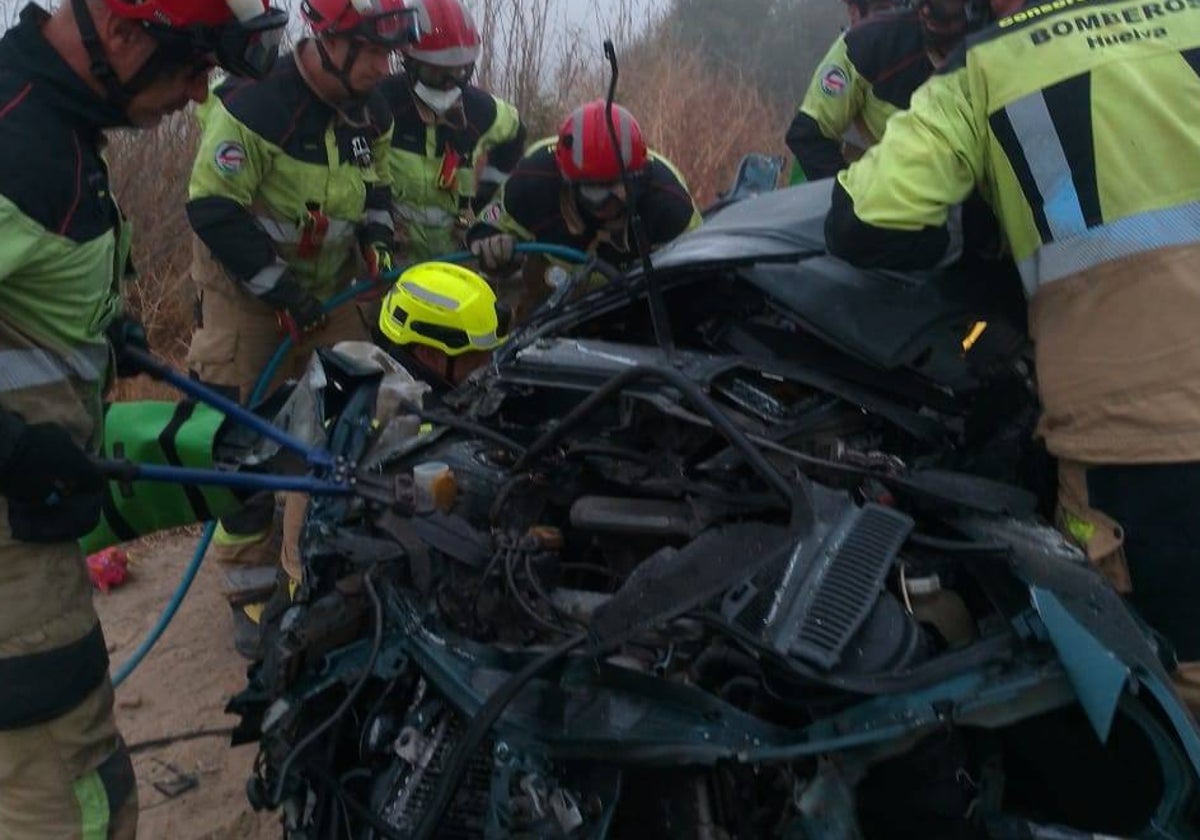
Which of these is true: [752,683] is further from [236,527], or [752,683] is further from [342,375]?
[236,527]

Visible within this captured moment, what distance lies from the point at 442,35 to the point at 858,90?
1.86 meters

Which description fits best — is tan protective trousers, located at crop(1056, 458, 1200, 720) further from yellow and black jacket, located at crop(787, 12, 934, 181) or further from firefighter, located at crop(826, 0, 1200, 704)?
yellow and black jacket, located at crop(787, 12, 934, 181)

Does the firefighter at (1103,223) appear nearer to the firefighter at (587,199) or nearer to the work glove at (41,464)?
the work glove at (41,464)

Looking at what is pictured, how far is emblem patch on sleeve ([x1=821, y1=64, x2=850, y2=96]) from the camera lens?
5.32m

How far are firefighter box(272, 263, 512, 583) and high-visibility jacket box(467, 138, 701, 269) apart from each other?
875 mm

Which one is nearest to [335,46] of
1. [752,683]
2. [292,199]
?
[292,199]

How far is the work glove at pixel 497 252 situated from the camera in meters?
4.80

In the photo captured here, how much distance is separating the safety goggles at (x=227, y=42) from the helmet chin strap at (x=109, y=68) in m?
0.04

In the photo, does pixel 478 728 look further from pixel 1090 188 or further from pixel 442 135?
pixel 442 135

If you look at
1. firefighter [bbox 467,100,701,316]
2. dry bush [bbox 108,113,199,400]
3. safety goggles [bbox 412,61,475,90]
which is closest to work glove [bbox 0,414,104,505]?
firefighter [bbox 467,100,701,316]

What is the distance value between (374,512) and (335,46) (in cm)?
262

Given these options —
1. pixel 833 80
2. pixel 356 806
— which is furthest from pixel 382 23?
pixel 356 806

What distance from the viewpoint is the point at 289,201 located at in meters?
4.82

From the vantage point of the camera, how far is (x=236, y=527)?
4.82 metres
